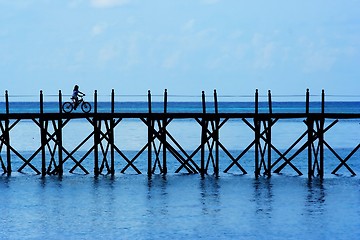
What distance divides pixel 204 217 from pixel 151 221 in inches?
73.7

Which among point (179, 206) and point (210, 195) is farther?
point (210, 195)

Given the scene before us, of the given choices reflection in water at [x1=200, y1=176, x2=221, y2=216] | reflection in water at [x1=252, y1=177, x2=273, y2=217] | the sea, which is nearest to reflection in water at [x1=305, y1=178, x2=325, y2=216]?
the sea

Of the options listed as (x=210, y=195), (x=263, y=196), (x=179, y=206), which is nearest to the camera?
(x=179, y=206)

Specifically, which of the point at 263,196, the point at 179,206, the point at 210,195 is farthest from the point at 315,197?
the point at 179,206

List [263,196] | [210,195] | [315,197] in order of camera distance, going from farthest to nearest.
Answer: [210,195] → [263,196] → [315,197]

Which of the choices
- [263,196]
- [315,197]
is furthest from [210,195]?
[315,197]

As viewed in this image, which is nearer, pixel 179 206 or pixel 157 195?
pixel 179 206

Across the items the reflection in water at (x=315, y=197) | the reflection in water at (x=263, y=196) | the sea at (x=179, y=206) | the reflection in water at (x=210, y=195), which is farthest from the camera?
the reflection in water at (x=210, y=195)

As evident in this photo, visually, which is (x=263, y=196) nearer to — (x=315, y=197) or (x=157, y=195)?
(x=315, y=197)

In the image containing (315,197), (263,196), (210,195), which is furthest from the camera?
(210,195)

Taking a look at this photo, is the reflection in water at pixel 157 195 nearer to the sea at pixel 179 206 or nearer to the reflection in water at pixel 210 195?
the sea at pixel 179 206

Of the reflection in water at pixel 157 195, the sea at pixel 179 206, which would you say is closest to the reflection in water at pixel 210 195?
the sea at pixel 179 206

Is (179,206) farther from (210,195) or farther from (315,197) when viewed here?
(315,197)

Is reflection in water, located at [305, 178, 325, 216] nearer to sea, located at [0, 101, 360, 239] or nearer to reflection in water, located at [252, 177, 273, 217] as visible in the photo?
sea, located at [0, 101, 360, 239]
